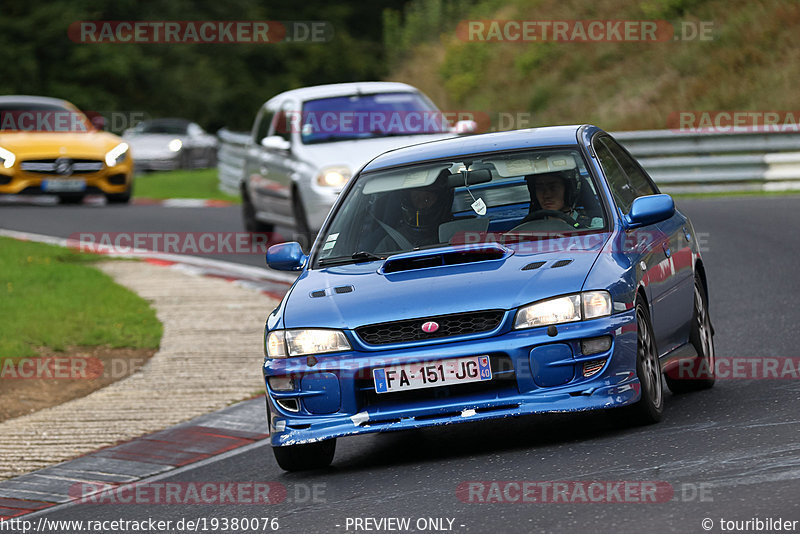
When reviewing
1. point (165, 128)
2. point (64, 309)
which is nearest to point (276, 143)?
point (64, 309)

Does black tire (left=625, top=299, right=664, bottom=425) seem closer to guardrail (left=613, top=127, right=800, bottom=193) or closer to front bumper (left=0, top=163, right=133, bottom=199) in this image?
guardrail (left=613, top=127, right=800, bottom=193)

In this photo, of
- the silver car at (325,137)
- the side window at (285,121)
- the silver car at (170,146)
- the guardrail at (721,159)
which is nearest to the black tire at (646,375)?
the silver car at (325,137)

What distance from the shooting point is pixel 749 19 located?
95.4ft

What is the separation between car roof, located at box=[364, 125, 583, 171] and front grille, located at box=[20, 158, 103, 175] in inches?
612

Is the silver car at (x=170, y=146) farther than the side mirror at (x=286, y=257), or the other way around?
the silver car at (x=170, y=146)

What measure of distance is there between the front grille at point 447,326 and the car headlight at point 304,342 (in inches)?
7.9

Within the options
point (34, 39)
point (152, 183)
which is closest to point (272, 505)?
point (152, 183)

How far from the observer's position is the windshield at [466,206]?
26.4 feet

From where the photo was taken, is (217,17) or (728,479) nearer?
(728,479)

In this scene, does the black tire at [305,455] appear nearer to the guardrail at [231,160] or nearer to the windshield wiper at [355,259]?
the windshield wiper at [355,259]

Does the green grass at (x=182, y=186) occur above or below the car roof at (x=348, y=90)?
below

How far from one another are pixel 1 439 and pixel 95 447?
69cm

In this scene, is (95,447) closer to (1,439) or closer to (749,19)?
(1,439)

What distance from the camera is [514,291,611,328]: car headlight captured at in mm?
7027
